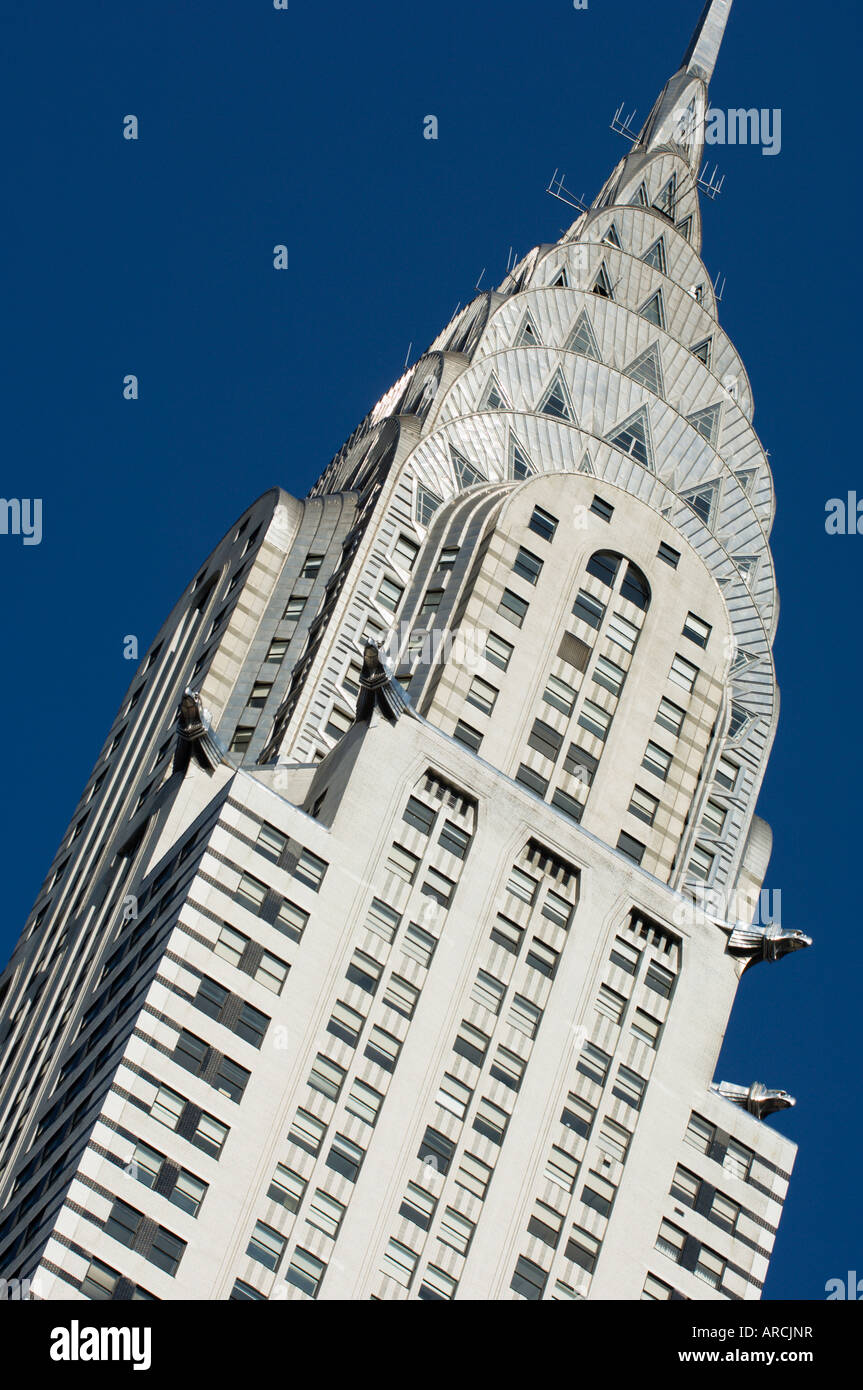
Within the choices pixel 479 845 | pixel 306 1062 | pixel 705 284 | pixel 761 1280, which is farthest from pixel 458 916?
pixel 705 284

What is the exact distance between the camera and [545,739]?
125 metres

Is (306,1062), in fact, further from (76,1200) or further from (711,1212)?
(711,1212)

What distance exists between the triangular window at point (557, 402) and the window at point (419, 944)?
131 ft

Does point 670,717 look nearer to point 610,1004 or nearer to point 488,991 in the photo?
point 610,1004

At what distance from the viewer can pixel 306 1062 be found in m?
104

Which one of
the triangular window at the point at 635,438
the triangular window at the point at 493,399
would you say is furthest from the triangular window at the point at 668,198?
the triangular window at the point at 493,399

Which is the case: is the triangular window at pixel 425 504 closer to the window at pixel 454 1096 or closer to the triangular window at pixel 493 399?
the triangular window at pixel 493 399

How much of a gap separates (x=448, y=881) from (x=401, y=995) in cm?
672

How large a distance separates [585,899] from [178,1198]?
26.6 m

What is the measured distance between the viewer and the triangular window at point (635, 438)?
142 meters

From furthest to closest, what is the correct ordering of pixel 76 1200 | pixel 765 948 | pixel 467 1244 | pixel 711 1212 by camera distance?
pixel 765 948 → pixel 711 1212 → pixel 467 1244 → pixel 76 1200

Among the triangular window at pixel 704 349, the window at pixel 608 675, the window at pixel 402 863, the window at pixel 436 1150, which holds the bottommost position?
the window at pixel 436 1150

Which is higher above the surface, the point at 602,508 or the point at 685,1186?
the point at 602,508

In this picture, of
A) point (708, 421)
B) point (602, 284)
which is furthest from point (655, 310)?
point (708, 421)
